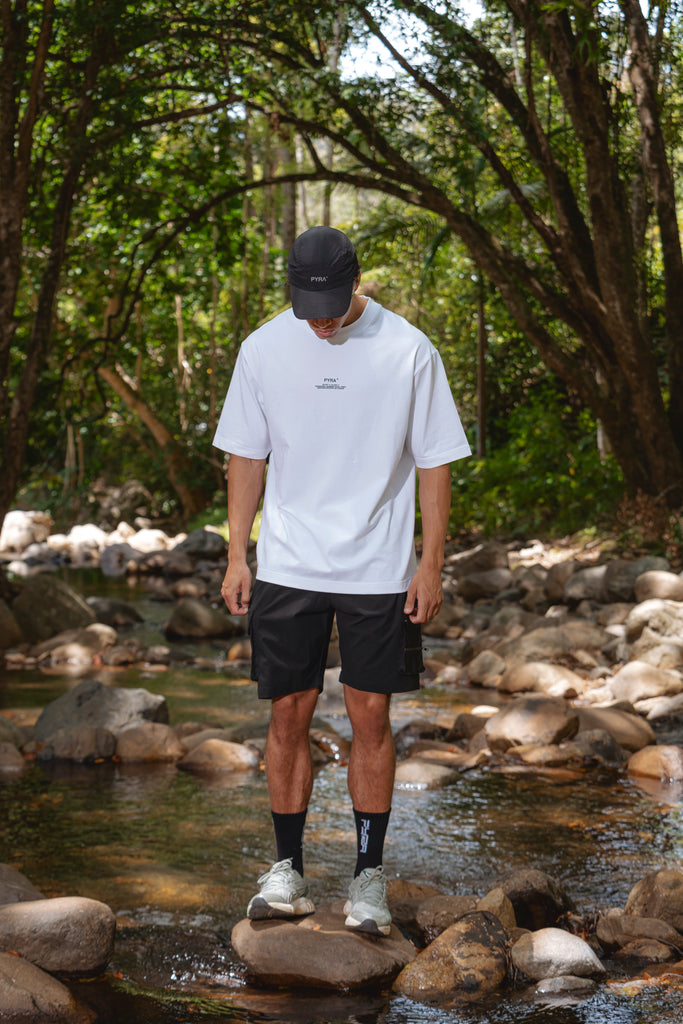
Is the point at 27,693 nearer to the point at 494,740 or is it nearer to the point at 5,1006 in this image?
the point at 494,740

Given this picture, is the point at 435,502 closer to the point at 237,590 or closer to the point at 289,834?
the point at 237,590

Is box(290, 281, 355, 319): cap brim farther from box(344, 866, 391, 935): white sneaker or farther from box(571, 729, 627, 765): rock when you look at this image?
box(571, 729, 627, 765): rock

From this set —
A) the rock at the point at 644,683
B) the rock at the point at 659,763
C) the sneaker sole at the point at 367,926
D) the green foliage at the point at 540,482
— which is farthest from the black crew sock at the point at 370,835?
the green foliage at the point at 540,482

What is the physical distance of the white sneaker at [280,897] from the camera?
3.26 meters

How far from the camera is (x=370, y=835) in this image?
323 cm

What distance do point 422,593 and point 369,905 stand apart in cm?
96

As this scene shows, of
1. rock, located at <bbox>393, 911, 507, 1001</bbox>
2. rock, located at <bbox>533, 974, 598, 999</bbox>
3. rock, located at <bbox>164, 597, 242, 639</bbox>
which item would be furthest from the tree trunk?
rock, located at <bbox>533, 974, 598, 999</bbox>

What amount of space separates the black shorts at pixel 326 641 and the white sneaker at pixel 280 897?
583mm

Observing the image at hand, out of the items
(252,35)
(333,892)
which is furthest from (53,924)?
(252,35)

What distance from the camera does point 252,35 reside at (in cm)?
911

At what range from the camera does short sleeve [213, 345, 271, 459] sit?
3.17m

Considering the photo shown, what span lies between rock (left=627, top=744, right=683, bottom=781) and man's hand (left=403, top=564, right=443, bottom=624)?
3125 mm

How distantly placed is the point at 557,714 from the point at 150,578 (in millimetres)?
11595

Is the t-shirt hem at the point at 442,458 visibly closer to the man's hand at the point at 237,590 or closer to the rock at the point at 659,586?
the man's hand at the point at 237,590
